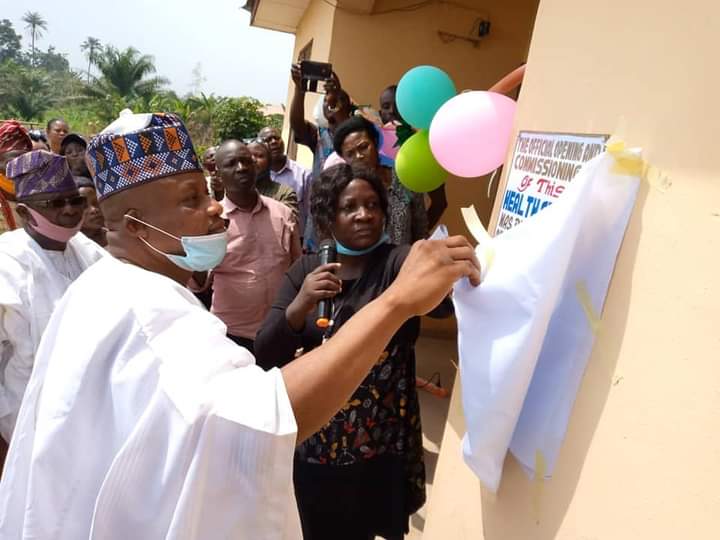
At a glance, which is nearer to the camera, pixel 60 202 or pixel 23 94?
pixel 60 202

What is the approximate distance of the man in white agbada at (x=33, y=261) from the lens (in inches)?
86.9

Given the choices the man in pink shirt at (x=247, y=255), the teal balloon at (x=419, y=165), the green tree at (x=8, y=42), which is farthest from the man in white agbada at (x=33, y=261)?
the green tree at (x=8, y=42)

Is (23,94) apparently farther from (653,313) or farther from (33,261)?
(653,313)

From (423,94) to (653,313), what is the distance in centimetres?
179

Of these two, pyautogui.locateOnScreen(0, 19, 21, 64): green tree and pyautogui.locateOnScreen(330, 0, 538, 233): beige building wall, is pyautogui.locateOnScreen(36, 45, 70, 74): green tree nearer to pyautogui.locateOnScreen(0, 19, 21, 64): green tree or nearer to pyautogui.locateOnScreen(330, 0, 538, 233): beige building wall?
pyautogui.locateOnScreen(0, 19, 21, 64): green tree

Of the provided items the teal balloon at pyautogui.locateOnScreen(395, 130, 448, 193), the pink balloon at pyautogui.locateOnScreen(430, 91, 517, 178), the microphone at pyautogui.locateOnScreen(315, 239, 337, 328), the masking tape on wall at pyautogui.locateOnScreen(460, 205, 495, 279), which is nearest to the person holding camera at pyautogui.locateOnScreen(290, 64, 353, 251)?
the teal balloon at pyautogui.locateOnScreen(395, 130, 448, 193)

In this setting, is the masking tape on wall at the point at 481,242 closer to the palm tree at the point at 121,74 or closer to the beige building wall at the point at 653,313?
the beige building wall at the point at 653,313

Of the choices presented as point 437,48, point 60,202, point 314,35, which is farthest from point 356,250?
point 314,35

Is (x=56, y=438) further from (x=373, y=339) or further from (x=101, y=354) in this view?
(x=373, y=339)

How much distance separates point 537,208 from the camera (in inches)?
53.2

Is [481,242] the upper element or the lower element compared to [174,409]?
upper

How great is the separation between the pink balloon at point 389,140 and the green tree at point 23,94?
3553 centimetres

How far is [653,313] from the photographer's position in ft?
3.18

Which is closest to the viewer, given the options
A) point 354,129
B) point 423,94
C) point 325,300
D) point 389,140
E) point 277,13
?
point 325,300
